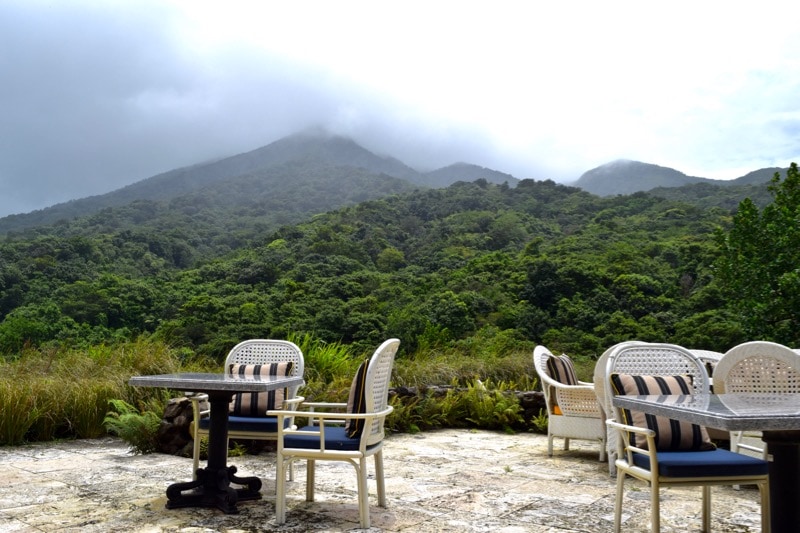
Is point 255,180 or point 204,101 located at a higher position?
point 204,101

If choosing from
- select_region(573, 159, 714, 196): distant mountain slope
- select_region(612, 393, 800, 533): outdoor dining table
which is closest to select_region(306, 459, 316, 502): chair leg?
select_region(612, 393, 800, 533): outdoor dining table

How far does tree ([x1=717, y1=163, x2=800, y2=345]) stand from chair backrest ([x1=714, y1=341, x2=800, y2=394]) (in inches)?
366

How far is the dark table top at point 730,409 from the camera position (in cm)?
229

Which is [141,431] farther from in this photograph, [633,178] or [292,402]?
[633,178]

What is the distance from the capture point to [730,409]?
2.52m

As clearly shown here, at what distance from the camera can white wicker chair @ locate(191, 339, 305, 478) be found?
425 centimetres

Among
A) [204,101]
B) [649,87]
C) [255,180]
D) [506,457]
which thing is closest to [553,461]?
[506,457]

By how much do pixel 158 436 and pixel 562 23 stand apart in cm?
1230

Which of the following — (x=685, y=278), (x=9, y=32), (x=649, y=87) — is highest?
(x=9, y=32)

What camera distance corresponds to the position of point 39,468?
494 centimetres

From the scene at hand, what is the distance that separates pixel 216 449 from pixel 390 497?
108cm

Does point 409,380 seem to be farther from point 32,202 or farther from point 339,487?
point 32,202

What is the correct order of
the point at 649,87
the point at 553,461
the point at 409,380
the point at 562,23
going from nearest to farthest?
1. the point at 553,461
2. the point at 409,380
3. the point at 562,23
4. the point at 649,87

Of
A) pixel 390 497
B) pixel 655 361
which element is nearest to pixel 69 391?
pixel 390 497
